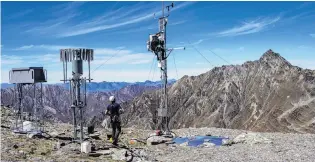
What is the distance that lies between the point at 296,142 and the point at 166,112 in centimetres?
955

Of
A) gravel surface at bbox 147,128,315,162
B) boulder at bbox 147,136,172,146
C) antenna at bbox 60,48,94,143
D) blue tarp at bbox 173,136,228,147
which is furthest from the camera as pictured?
blue tarp at bbox 173,136,228,147

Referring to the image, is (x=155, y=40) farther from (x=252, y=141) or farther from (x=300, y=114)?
(x=300, y=114)

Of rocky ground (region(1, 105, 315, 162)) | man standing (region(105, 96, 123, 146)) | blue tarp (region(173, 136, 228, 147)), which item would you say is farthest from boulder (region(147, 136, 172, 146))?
man standing (region(105, 96, 123, 146))

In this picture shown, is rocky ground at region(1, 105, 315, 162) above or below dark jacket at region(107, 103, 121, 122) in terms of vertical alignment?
below

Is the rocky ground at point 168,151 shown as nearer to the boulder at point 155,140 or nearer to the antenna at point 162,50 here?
the boulder at point 155,140

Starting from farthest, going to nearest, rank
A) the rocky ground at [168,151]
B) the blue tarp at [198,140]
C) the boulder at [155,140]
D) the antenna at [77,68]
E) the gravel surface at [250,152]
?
the blue tarp at [198,140], the boulder at [155,140], the antenna at [77,68], the gravel surface at [250,152], the rocky ground at [168,151]

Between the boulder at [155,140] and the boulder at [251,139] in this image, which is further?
the boulder at [155,140]

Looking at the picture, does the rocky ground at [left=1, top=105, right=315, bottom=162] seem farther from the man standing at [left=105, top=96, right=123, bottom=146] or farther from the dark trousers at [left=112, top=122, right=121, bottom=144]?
the man standing at [left=105, top=96, right=123, bottom=146]

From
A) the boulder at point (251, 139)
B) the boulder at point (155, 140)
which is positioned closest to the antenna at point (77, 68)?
the boulder at point (155, 140)

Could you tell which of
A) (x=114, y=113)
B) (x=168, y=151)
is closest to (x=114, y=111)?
(x=114, y=113)

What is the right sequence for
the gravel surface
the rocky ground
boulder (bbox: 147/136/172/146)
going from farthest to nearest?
boulder (bbox: 147/136/172/146) → the gravel surface → the rocky ground

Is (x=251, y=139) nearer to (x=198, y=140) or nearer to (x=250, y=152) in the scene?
(x=250, y=152)

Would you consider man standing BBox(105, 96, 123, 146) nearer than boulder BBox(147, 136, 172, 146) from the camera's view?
Yes

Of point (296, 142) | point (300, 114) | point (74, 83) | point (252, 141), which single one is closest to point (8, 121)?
point (74, 83)
